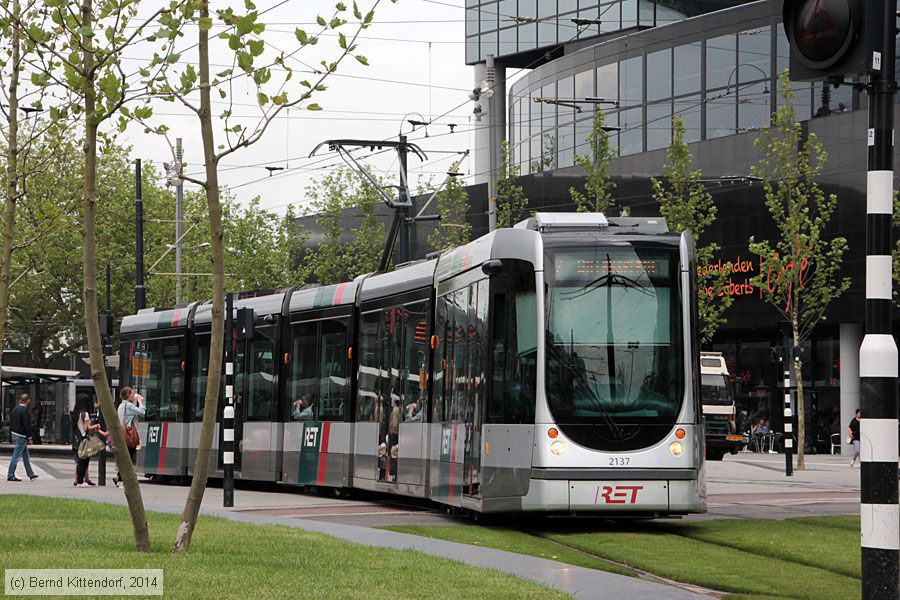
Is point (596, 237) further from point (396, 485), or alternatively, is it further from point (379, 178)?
point (379, 178)

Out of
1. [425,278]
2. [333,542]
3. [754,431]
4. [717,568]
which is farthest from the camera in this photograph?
[754,431]

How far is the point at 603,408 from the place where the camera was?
16.6 m

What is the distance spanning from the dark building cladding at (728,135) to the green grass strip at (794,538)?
2935cm

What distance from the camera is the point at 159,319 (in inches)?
1149

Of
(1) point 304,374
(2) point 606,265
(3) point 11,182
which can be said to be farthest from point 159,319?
(2) point 606,265

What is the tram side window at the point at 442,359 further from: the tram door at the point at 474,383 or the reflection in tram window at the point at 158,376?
the reflection in tram window at the point at 158,376

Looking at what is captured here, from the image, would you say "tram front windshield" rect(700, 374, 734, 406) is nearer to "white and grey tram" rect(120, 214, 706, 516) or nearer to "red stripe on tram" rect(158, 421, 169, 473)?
"red stripe on tram" rect(158, 421, 169, 473)

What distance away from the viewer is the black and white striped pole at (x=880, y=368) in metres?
7.82

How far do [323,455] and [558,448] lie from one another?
783 centimetres

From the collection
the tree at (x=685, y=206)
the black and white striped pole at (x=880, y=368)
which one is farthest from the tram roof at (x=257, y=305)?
the tree at (x=685, y=206)

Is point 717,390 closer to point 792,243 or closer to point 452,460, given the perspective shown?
point 792,243

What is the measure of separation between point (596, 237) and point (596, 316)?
974 millimetres

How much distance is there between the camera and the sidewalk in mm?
11016

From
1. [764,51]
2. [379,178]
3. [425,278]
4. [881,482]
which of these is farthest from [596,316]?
[379,178]
